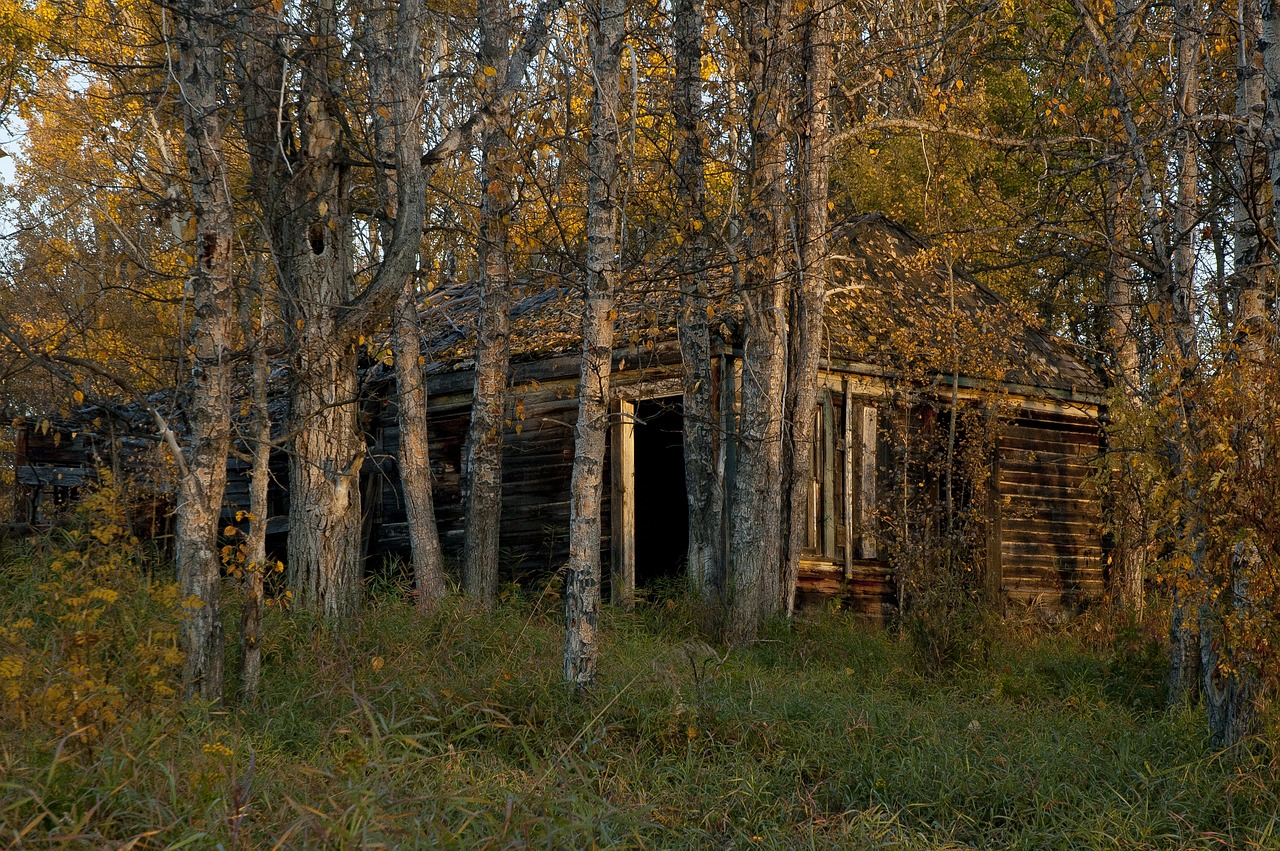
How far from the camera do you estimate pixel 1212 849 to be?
5652 mm

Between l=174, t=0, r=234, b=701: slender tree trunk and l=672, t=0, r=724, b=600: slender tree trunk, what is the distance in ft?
16.2

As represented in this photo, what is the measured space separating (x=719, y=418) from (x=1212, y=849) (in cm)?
742

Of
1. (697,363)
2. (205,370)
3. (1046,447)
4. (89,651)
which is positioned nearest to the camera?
(89,651)

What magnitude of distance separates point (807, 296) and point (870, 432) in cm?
261

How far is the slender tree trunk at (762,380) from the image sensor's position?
35.6 feet

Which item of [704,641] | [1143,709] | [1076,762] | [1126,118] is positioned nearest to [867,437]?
[704,641]

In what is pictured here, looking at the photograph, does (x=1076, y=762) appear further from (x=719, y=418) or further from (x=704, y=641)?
(x=719, y=418)

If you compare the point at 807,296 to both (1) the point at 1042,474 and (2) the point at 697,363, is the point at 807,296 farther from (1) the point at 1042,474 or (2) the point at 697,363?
(1) the point at 1042,474

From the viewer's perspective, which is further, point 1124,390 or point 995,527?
point 995,527

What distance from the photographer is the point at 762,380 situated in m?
11.2

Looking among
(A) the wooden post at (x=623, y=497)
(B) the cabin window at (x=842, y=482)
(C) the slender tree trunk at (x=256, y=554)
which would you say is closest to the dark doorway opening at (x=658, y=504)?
(A) the wooden post at (x=623, y=497)

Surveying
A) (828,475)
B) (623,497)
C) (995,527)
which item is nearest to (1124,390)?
(828,475)

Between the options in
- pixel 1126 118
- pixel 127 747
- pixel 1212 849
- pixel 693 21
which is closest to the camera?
pixel 127 747

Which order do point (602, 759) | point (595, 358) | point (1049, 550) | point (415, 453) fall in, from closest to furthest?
point (602, 759)
point (595, 358)
point (415, 453)
point (1049, 550)
